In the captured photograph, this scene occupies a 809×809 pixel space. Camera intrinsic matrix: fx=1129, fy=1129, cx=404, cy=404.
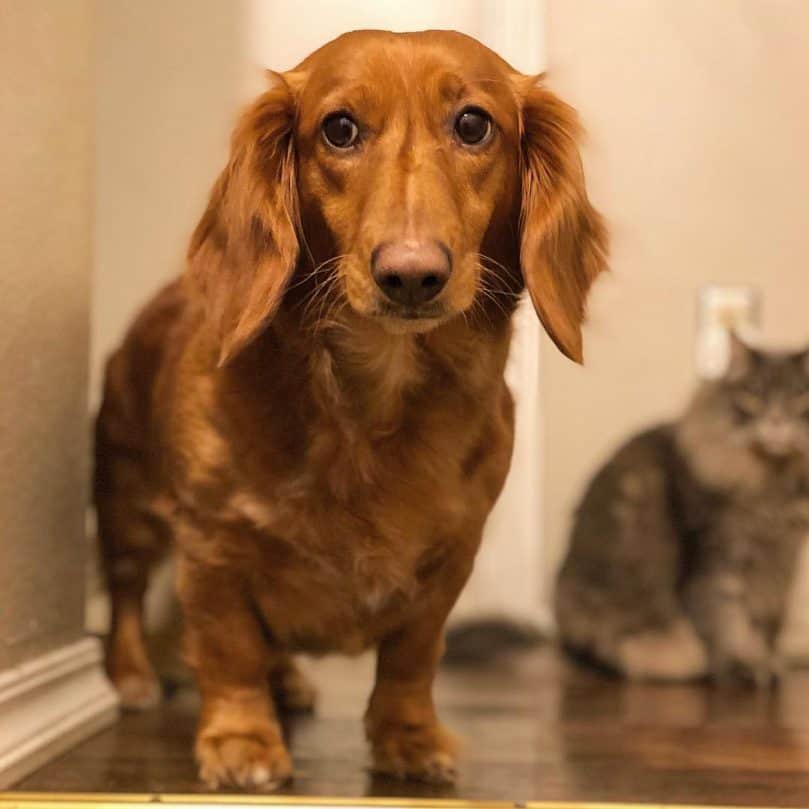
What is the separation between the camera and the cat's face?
2180mm

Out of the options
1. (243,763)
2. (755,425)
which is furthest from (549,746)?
(755,425)

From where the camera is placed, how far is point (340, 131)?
3.85ft

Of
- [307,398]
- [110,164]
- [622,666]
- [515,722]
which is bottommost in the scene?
[622,666]

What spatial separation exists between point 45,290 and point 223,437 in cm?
33

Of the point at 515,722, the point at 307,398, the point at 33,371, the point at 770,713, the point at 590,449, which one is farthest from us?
the point at 590,449

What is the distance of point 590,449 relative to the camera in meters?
2.44

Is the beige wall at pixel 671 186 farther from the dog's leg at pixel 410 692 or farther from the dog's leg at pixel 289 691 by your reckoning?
the dog's leg at pixel 410 692

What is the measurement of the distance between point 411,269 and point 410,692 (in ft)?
1.91

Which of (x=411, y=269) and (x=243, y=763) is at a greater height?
(x=411, y=269)

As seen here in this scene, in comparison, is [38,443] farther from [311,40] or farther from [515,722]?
[311,40]

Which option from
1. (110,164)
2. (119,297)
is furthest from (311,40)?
(119,297)

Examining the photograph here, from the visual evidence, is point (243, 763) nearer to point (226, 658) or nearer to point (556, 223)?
point (226, 658)

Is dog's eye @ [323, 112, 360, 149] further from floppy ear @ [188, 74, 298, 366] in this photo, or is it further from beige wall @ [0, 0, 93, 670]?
beige wall @ [0, 0, 93, 670]

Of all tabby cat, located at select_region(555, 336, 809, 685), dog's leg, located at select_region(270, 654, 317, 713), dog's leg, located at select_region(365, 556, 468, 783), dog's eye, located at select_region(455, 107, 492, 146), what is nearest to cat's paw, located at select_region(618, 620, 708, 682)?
tabby cat, located at select_region(555, 336, 809, 685)
